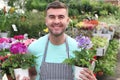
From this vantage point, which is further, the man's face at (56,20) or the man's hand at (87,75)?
the man's face at (56,20)

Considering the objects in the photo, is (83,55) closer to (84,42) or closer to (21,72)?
(84,42)

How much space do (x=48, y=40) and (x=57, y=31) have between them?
0.54 feet

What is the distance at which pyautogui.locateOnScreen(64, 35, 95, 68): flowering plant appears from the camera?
248cm

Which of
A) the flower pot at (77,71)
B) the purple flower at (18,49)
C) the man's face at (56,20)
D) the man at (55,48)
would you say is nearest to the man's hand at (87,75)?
the flower pot at (77,71)

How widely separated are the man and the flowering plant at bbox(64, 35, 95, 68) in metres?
0.10

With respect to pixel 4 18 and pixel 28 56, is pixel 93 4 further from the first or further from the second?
pixel 28 56

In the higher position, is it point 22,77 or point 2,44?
point 2,44

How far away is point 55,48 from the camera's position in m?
2.68

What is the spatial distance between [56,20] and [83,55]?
34cm

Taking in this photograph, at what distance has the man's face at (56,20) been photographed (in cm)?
257

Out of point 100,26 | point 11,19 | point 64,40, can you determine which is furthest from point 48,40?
point 11,19

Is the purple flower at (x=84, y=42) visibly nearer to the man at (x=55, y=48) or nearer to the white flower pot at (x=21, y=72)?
the man at (x=55, y=48)

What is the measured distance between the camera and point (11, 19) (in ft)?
27.3

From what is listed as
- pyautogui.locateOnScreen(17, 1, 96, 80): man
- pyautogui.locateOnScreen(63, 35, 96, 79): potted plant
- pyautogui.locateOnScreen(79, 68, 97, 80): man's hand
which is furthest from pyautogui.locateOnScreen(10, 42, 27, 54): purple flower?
pyautogui.locateOnScreen(79, 68, 97, 80): man's hand
